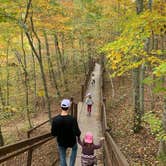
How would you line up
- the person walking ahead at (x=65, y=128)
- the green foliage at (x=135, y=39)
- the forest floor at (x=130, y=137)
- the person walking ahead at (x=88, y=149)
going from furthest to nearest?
the forest floor at (x=130, y=137) → the green foliage at (x=135, y=39) → the person walking ahead at (x=88, y=149) → the person walking ahead at (x=65, y=128)

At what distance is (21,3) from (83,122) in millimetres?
7047

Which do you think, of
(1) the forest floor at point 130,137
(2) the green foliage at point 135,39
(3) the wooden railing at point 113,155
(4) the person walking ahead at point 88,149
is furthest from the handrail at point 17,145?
(1) the forest floor at point 130,137

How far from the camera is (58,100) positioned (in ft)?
92.9

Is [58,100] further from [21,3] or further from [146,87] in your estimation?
[21,3]

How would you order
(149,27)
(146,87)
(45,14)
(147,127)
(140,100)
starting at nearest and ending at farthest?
(149,27)
(140,100)
(147,127)
(45,14)
(146,87)

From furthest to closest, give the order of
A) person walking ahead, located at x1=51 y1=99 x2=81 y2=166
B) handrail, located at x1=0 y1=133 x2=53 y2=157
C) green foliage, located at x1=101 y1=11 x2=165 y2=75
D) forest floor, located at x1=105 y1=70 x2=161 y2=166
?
forest floor, located at x1=105 y1=70 x2=161 y2=166
green foliage, located at x1=101 y1=11 x2=165 y2=75
person walking ahead, located at x1=51 y1=99 x2=81 y2=166
handrail, located at x1=0 y1=133 x2=53 y2=157

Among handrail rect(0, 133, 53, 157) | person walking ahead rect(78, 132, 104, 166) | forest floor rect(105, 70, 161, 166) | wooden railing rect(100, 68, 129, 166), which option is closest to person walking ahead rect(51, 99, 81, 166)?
person walking ahead rect(78, 132, 104, 166)

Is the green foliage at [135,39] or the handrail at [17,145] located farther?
the green foliage at [135,39]

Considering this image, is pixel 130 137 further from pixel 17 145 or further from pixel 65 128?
pixel 17 145

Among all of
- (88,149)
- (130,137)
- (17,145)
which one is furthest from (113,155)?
(130,137)

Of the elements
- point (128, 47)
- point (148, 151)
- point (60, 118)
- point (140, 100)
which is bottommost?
point (148, 151)

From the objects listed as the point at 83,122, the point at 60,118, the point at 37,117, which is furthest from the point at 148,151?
the point at 37,117

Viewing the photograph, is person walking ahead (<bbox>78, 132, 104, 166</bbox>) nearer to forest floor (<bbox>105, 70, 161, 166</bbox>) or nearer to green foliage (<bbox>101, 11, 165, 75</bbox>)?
green foliage (<bbox>101, 11, 165, 75</bbox>)

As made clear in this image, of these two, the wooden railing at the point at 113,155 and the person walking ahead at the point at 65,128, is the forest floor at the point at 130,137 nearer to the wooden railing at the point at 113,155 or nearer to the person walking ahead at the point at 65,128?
the wooden railing at the point at 113,155
